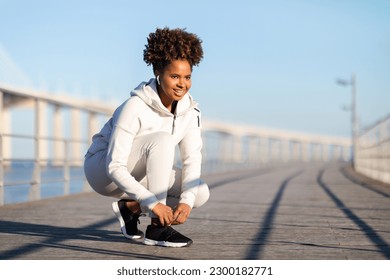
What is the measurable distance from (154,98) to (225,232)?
102cm

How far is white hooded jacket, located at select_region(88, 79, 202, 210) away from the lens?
2945mm

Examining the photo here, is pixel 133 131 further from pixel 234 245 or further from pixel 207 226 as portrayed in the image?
pixel 207 226

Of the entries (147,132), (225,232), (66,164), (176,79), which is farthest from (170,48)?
(66,164)

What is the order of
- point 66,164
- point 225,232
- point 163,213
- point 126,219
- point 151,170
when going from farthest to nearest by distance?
point 66,164
point 225,232
point 126,219
point 151,170
point 163,213

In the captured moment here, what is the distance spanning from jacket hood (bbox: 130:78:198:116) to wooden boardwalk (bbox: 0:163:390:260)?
1.99 ft

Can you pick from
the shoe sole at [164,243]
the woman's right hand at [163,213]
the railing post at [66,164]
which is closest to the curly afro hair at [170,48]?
the woman's right hand at [163,213]

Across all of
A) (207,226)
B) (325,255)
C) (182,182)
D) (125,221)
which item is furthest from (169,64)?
(207,226)

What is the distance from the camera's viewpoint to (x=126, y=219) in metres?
3.30

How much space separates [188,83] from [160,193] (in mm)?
489

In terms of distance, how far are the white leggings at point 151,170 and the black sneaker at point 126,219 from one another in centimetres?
5

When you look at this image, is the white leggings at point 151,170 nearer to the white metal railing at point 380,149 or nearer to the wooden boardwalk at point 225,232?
the wooden boardwalk at point 225,232

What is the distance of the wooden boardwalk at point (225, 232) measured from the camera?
282 cm

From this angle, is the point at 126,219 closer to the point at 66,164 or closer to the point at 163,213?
the point at 163,213

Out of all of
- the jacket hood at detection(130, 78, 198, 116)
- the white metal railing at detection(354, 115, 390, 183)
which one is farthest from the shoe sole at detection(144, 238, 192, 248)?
the white metal railing at detection(354, 115, 390, 183)
